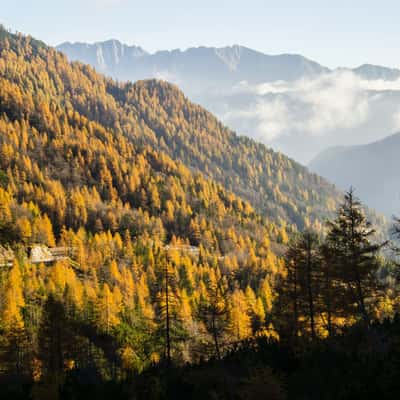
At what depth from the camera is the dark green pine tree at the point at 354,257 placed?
30531 mm

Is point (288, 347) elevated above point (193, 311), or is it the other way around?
point (193, 311)

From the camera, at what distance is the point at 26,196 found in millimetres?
150500

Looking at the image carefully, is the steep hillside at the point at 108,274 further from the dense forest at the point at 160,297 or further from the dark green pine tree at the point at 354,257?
the dark green pine tree at the point at 354,257

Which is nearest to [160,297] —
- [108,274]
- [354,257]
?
[354,257]

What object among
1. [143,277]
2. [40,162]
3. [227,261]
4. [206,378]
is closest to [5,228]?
[143,277]

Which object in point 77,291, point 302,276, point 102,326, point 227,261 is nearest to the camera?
point 302,276

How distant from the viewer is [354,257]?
101ft

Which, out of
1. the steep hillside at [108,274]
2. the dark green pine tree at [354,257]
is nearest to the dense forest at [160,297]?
the dark green pine tree at [354,257]

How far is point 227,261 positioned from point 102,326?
251 feet

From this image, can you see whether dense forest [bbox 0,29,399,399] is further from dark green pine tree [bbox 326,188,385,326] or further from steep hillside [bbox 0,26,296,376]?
steep hillside [bbox 0,26,296,376]

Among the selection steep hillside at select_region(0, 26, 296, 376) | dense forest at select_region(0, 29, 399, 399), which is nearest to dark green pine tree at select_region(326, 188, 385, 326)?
dense forest at select_region(0, 29, 399, 399)

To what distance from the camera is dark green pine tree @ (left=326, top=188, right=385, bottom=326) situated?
3053 cm

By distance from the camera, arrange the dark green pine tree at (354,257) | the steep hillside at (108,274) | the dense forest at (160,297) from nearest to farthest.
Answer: the dense forest at (160,297) < the dark green pine tree at (354,257) < the steep hillside at (108,274)

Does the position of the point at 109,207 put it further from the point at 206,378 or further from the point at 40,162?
the point at 206,378
